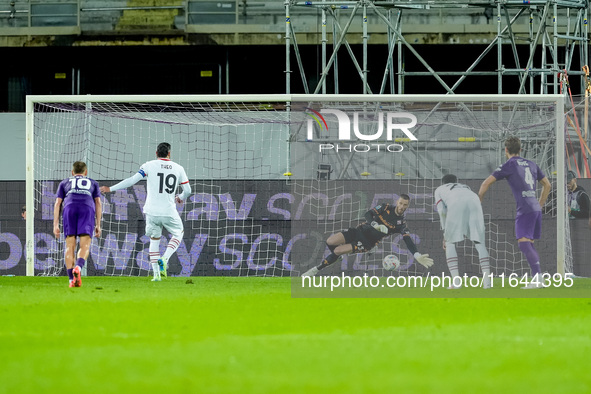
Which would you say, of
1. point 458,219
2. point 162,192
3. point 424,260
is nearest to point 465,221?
point 458,219

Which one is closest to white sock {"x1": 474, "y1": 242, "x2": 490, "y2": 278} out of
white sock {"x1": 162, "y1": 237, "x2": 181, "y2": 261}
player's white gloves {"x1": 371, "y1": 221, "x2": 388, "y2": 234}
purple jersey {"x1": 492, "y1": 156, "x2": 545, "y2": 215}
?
purple jersey {"x1": 492, "y1": 156, "x2": 545, "y2": 215}

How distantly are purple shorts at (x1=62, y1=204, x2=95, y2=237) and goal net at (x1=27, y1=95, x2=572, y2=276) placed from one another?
248 cm

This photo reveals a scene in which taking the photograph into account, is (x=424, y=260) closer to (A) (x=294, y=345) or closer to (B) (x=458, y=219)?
(B) (x=458, y=219)

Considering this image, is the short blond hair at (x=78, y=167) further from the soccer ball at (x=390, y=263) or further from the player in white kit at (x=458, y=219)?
the player in white kit at (x=458, y=219)

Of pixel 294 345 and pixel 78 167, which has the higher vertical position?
pixel 78 167

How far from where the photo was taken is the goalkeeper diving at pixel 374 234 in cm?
1113

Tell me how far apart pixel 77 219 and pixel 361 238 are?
3.46m

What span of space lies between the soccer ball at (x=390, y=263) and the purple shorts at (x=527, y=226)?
1.37 meters

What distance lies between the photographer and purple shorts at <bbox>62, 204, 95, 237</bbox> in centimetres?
1224

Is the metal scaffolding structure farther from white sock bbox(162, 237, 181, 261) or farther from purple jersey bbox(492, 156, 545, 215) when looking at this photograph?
purple jersey bbox(492, 156, 545, 215)

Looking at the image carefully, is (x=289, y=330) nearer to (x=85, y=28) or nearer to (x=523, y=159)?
(x=523, y=159)

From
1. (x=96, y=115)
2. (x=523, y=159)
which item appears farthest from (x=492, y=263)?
(x=96, y=115)

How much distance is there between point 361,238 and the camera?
1125 cm

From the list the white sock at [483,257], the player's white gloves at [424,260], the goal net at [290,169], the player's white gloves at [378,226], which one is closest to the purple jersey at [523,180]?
the goal net at [290,169]
